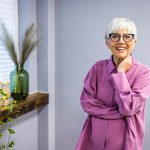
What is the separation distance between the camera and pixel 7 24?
2.06 meters

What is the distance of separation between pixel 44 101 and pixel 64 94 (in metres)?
0.20

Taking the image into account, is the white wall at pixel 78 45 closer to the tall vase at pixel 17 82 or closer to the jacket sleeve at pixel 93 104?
the tall vase at pixel 17 82

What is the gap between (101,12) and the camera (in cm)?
206

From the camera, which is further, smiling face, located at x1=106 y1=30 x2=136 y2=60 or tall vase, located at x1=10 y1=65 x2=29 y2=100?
tall vase, located at x1=10 y1=65 x2=29 y2=100

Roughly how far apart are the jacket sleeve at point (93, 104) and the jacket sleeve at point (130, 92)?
0.24 ft

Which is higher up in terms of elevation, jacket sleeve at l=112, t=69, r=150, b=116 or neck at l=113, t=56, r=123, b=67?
neck at l=113, t=56, r=123, b=67

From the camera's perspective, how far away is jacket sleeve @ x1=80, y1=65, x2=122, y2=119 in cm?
148

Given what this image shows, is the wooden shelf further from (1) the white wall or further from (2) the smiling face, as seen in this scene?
(2) the smiling face

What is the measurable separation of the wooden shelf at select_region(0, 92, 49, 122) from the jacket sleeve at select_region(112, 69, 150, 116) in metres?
0.78

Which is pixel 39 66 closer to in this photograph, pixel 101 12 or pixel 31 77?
pixel 31 77

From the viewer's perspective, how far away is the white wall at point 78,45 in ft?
6.49

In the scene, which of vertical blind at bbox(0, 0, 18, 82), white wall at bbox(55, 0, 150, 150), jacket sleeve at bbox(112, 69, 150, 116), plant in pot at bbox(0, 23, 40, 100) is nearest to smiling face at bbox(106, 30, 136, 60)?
jacket sleeve at bbox(112, 69, 150, 116)

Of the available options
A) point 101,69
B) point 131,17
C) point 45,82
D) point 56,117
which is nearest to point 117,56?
point 101,69

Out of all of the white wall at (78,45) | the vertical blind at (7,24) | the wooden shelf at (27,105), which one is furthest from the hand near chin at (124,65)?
the vertical blind at (7,24)
